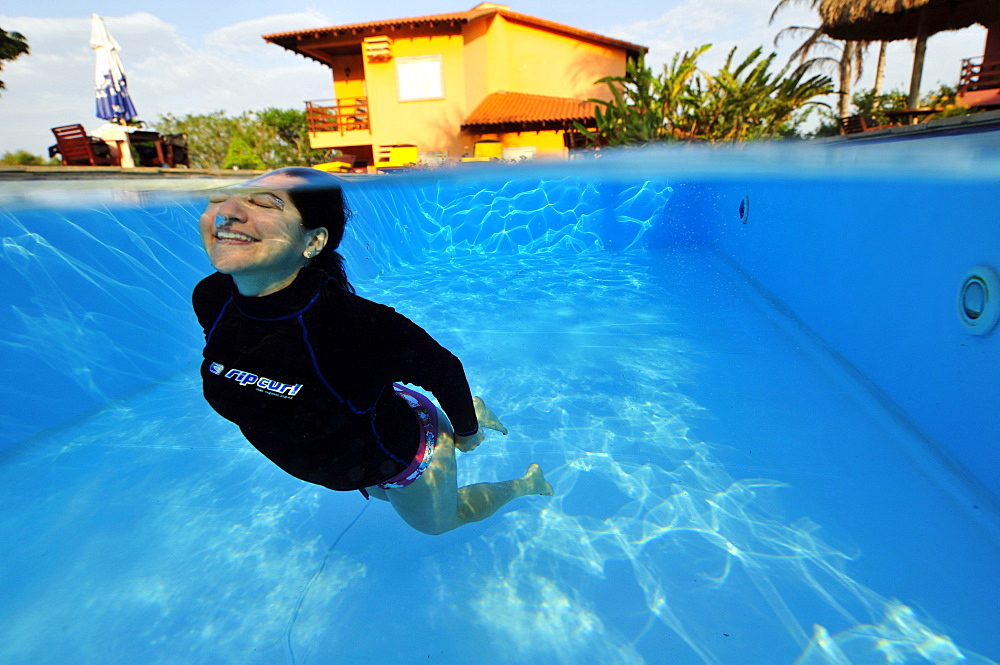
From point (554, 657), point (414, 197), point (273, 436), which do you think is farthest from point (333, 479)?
point (414, 197)

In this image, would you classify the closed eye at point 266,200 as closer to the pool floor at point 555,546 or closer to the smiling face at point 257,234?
the smiling face at point 257,234

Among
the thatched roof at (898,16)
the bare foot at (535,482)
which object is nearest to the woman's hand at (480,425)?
the bare foot at (535,482)

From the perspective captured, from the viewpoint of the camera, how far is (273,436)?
1628 millimetres

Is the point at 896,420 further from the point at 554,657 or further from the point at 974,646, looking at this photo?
the point at 554,657

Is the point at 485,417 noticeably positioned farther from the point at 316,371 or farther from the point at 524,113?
the point at 524,113

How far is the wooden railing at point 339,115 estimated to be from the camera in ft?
63.4

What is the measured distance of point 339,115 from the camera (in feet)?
63.1

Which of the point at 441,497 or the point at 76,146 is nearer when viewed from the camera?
the point at 441,497

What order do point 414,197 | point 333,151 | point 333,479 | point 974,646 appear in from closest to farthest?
point 333,479
point 974,646
point 414,197
point 333,151

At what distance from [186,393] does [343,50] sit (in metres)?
19.4

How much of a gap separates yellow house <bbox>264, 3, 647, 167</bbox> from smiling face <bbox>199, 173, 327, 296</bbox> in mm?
16998

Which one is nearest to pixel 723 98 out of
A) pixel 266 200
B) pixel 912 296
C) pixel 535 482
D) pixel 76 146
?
pixel 912 296

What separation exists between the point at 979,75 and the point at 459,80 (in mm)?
15148

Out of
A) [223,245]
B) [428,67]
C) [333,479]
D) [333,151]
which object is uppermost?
[428,67]
